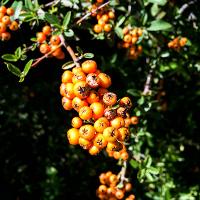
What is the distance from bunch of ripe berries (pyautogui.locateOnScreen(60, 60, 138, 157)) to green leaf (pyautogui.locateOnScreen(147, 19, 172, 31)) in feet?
5.63

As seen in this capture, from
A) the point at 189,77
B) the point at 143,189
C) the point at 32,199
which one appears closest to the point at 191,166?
the point at 143,189

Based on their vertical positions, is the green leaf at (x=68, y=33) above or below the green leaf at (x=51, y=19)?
below

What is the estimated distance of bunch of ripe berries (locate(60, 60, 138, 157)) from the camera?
2.43 m

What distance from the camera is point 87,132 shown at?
247 centimetres

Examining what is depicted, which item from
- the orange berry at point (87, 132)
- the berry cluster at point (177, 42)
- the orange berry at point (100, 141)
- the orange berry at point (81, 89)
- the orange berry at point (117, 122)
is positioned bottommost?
the berry cluster at point (177, 42)

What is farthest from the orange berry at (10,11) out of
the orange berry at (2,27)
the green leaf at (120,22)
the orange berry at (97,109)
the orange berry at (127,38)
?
the orange berry at (97,109)

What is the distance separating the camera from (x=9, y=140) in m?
5.88

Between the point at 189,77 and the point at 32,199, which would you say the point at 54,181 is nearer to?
the point at 32,199

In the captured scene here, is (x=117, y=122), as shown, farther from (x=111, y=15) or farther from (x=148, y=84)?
(x=148, y=84)

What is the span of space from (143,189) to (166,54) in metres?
1.87

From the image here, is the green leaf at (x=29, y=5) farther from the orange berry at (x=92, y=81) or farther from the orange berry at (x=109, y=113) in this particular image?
the orange berry at (x=109, y=113)

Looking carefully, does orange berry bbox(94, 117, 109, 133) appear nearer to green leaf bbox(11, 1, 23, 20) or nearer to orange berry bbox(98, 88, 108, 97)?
orange berry bbox(98, 88, 108, 97)

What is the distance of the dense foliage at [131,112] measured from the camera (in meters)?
4.55

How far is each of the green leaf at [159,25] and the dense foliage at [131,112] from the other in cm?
6
